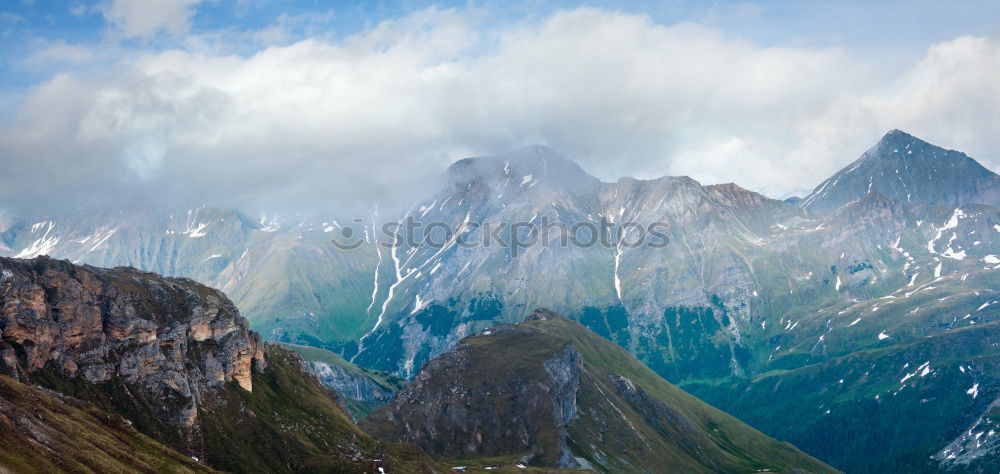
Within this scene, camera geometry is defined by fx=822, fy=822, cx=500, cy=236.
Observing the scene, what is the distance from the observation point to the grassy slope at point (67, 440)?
5032 inches

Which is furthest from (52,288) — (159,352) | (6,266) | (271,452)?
(271,452)

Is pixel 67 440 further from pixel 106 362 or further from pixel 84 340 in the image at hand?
pixel 84 340

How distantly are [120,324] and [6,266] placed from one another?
89.5ft

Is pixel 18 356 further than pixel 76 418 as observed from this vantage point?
Yes

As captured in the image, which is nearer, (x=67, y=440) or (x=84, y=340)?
(x=67, y=440)

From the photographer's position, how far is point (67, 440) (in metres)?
139

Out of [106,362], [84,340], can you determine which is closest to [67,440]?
[106,362]

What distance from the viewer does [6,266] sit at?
7200 inches

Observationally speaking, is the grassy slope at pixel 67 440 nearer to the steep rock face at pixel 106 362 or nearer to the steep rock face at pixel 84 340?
the steep rock face at pixel 106 362

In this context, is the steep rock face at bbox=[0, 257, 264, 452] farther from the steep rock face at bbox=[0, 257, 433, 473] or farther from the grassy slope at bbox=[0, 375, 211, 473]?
the grassy slope at bbox=[0, 375, 211, 473]

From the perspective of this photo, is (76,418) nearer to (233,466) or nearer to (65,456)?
(65,456)

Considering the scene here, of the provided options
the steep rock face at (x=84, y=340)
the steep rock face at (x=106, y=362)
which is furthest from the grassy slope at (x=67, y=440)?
the steep rock face at (x=84, y=340)

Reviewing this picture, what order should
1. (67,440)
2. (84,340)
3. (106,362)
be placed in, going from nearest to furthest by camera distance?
(67,440), (84,340), (106,362)

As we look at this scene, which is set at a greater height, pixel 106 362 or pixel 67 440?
pixel 106 362
